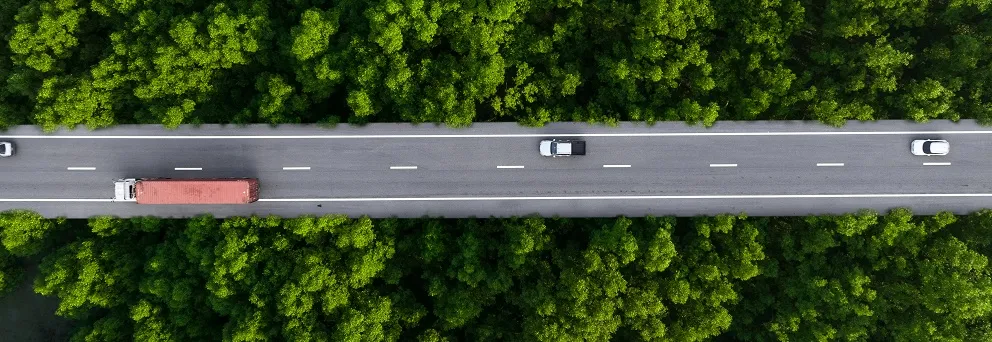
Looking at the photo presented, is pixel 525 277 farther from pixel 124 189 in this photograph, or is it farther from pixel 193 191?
pixel 124 189

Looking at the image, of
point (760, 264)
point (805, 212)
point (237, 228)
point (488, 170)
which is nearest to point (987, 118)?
point (805, 212)

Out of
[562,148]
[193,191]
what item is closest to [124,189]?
[193,191]

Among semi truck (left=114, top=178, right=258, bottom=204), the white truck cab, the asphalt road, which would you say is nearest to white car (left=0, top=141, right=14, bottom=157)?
the asphalt road

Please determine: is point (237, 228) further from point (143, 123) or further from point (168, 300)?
point (143, 123)

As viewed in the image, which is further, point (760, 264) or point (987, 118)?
point (760, 264)

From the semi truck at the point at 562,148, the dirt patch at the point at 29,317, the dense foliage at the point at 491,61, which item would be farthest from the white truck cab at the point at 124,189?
the semi truck at the point at 562,148

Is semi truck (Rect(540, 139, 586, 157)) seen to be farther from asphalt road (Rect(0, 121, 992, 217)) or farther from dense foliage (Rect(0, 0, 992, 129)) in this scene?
dense foliage (Rect(0, 0, 992, 129))

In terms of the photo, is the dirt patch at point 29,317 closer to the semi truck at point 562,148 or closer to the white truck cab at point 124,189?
the white truck cab at point 124,189
